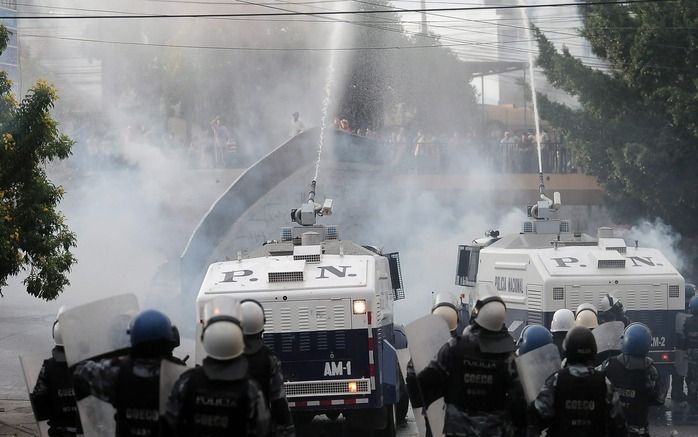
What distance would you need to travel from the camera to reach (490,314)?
786cm

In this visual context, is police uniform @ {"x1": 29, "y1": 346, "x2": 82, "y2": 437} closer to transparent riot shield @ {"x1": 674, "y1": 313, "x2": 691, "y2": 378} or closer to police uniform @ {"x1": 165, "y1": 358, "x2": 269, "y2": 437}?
police uniform @ {"x1": 165, "y1": 358, "x2": 269, "y2": 437}

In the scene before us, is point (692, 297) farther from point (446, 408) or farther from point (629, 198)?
point (629, 198)

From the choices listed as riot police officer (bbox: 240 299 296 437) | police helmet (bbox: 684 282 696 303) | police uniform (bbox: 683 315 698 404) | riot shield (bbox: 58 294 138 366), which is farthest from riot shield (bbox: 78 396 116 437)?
police helmet (bbox: 684 282 696 303)

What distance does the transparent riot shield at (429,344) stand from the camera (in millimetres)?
8469

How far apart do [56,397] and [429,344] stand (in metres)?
2.93

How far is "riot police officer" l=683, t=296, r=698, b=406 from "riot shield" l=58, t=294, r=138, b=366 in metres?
8.73

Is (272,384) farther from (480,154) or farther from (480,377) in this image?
(480,154)

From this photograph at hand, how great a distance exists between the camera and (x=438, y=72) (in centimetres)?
4212

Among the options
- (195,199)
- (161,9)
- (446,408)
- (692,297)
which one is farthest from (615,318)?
(161,9)

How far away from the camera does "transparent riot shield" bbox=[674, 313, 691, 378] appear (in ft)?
48.3

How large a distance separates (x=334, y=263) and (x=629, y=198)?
1709cm

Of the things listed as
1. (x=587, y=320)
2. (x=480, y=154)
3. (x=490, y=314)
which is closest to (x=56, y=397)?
(x=490, y=314)

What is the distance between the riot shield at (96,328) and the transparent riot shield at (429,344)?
6.70ft

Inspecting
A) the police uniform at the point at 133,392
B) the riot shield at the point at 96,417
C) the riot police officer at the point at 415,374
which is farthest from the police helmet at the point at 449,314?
the police uniform at the point at 133,392
